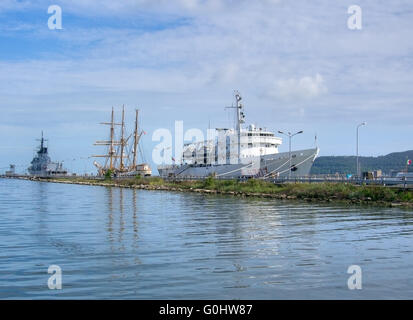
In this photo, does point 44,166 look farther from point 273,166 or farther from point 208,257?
point 208,257

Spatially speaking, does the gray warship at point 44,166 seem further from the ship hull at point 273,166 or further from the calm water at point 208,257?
the calm water at point 208,257

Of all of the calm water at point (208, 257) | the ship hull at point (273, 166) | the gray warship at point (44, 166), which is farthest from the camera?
the gray warship at point (44, 166)

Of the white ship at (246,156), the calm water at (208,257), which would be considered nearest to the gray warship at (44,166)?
the white ship at (246,156)

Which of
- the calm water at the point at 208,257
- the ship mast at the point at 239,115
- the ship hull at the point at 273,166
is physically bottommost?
the calm water at the point at 208,257

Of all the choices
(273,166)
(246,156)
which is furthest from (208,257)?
(246,156)

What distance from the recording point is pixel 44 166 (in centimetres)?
17262

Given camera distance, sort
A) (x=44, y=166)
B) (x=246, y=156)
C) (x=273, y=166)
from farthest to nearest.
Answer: (x=44, y=166) → (x=246, y=156) → (x=273, y=166)

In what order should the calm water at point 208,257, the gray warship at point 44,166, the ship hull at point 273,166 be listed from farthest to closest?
the gray warship at point 44,166 → the ship hull at point 273,166 → the calm water at point 208,257

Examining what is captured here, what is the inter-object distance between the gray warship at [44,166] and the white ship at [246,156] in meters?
83.8

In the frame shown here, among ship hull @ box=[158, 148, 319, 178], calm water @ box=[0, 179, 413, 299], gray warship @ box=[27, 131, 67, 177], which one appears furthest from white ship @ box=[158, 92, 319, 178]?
gray warship @ box=[27, 131, 67, 177]

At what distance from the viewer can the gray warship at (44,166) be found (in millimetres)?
169337

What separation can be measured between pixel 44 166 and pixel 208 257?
166 m
